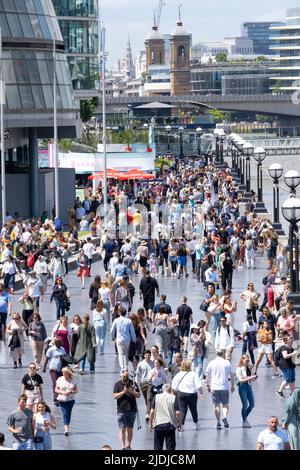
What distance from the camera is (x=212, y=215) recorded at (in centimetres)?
4781

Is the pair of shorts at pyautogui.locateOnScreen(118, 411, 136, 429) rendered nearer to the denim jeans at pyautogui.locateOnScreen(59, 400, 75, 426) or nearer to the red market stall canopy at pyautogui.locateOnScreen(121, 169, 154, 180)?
the denim jeans at pyautogui.locateOnScreen(59, 400, 75, 426)

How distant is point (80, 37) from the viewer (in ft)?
281

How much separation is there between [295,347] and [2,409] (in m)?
5.39

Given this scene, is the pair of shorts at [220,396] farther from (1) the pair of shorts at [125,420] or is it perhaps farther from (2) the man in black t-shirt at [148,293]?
(2) the man in black t-shirt at [148,293]

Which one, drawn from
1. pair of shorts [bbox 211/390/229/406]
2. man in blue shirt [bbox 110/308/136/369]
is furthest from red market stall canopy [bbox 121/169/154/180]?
pair of shorts [bbox 211/390/229/406]

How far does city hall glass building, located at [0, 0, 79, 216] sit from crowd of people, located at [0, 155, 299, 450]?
7480 mm

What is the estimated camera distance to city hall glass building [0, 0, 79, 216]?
190ft

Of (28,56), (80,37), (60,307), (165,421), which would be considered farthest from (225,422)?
(80,37)

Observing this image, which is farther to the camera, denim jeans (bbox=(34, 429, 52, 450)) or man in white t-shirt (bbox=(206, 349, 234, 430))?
man in white t-shirt (bbox=(206, 349, 234, 430))

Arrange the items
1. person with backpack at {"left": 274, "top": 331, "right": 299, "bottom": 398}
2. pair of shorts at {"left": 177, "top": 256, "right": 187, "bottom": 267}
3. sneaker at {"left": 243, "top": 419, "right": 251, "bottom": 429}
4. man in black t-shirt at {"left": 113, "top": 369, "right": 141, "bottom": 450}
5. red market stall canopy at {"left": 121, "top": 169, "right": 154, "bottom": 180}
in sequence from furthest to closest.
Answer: red market stall canopy at {"left": 121, "top": 169, "right": 154, "bottom": 180}
pair of shorts at {"left": 177, "top": 256, "right": 187, "bottom": 267}
person with backpack at {"left": 274, "top": 331, "right": 299, "bottom": 398}
sneaker at {"left": 243, "top": 419, "right": 251, "bottom": 429}
man in black t-shirt at {"left": 113, "top": 369, "right": 141, "bottom": 450}

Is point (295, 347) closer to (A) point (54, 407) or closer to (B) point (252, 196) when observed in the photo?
(A) point (54, 407)

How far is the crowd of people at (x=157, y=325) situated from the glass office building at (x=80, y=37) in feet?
110

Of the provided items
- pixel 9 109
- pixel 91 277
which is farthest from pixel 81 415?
pixel 9 109
